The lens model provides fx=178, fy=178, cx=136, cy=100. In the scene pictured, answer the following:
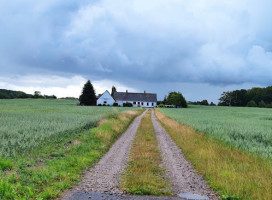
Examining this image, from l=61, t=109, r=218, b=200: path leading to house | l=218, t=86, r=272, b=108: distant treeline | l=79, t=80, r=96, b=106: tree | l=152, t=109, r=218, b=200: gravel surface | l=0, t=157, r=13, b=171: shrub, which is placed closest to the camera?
l=61, t=109, r=218, b=200: path leading to house

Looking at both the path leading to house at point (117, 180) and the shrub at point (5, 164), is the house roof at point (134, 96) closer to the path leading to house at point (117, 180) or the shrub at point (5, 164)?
the path leading to house at point (117, 180)

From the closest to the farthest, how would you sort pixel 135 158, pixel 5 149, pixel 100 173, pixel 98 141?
pixel 100 173
pixel 5 149
pixel 135 158
pixel 98 141

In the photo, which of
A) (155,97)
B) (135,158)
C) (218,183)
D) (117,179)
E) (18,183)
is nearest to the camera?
(18,183)

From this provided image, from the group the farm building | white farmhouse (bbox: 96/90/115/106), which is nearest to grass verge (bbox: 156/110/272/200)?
white farmhouse (bbox: 96/90/115/106)

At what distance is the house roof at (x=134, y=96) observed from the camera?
101500 mm

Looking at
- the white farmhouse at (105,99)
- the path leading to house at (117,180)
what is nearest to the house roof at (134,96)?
the white farmhouse at (105,99)

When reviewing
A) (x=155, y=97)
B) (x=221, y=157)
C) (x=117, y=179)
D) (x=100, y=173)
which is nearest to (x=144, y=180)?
(x=117, y=179)

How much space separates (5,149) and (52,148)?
205 cm

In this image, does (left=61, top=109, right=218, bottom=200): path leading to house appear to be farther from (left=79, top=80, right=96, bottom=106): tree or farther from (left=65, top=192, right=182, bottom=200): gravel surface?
(left=79, top=80, right=96, bottom=106): tree

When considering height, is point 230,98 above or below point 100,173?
above

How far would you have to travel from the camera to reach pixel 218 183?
5.90m

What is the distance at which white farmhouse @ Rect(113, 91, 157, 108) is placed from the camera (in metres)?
101

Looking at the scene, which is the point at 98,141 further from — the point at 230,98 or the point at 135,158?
the point at 230,98

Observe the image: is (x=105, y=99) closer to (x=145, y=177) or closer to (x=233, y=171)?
(x=145, y=177)
